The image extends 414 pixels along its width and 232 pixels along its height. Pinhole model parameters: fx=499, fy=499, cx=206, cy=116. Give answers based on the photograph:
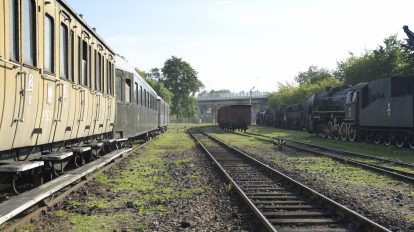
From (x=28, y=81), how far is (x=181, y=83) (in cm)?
11885

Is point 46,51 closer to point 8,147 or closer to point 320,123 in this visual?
point 8,147

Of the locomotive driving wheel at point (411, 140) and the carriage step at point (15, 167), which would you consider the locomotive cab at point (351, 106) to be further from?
the carriage step at point (15, 167)

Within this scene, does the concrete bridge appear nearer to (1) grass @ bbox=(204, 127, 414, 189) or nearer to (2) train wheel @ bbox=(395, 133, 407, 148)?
(2) train wheel @ bbox=(395, 133, 407, 148)

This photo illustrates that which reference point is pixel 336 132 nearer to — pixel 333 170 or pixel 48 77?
pixel 333 170

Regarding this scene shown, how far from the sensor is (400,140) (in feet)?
78.5

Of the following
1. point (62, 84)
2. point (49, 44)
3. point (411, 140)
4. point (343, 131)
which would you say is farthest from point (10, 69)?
point (343, 131)

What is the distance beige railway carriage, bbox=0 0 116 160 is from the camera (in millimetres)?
5844

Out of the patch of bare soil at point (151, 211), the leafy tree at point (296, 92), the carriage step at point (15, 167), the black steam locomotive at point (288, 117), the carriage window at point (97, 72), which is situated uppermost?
the leafy tree at point (296, 92)

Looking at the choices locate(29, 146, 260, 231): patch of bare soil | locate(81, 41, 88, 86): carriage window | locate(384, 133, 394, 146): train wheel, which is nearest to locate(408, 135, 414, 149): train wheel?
locate(384, 133, 394, 146): train wheel

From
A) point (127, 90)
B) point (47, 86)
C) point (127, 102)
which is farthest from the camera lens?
point (127, 90)

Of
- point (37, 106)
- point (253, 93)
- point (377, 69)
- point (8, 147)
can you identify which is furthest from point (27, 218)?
point (253, 93)

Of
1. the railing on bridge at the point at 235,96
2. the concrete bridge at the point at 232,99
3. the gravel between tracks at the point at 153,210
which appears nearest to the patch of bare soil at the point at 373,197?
the gravel between tracks at the point at 153,210

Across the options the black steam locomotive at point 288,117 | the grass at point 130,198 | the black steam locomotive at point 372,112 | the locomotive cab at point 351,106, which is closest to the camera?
the grass at point 130,198

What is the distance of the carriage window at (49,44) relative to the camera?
7.49 m
